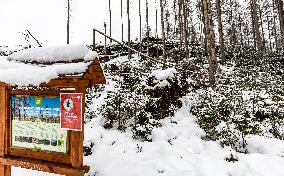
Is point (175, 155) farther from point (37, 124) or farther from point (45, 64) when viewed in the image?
point (45, 64)

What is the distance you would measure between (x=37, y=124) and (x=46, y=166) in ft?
2.39

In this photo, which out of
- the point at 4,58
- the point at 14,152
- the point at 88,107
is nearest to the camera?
the point at 14,152

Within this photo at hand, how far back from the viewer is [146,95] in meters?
9.87

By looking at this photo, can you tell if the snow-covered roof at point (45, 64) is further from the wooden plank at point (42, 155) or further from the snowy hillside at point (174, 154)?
the snowy hillside at point (174, 154)

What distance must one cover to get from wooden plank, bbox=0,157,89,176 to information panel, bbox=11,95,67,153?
229 mm

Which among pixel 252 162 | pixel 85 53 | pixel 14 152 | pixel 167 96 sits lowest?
pixel 252 162

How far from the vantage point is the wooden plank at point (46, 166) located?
4759 millimetres

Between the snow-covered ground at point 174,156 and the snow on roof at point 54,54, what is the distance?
263 cm

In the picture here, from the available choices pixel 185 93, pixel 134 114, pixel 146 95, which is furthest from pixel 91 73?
pixel 185 93

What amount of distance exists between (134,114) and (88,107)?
2.28m

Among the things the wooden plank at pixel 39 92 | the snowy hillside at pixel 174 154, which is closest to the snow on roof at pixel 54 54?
the wooden plank at pixel 39 92

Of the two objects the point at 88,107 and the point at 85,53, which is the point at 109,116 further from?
the point at 85,53

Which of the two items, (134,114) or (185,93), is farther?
(185,93)

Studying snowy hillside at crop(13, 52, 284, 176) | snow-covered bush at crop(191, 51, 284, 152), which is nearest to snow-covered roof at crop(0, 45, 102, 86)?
snowy hillside at crop(13, 52, 284, 176)
